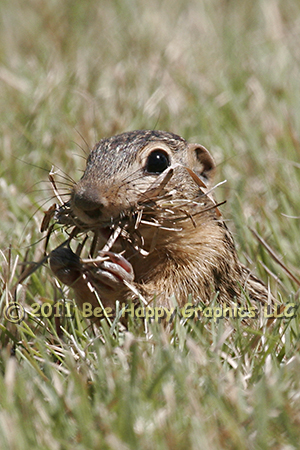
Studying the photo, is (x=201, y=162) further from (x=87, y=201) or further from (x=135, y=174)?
(x=87, y=201)

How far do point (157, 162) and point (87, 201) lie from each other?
0.65m

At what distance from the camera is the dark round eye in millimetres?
3371

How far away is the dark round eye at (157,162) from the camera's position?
3371 mm

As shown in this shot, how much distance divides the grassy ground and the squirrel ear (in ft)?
1.01

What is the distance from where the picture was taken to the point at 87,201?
288 cm

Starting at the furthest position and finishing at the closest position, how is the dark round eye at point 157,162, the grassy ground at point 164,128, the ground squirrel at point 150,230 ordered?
the dark round eye at point 157,162 → the ground squirrel at point 150,230 → the grassy ground at point 164,128

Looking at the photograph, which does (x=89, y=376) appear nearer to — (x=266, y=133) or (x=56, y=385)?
(x=56, y=385)

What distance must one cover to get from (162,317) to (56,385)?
0.84 metres

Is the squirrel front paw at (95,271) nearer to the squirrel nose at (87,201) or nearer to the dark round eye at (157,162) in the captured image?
the squirrel nose at (87,201)

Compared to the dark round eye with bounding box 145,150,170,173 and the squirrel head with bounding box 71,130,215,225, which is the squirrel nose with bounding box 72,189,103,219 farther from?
the dark round eye with bounding box 145,150,170,173

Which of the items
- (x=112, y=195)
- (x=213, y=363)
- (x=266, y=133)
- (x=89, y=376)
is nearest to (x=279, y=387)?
(x=213, y=363)

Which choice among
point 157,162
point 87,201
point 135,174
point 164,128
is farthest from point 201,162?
point 164,128

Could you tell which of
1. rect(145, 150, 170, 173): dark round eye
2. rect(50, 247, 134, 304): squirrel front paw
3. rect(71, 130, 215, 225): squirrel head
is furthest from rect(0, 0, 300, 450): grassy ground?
rect(145, 150, 170, 173): dark round eye

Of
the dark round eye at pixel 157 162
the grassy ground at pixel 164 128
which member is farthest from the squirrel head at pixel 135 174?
the grassy ground at pixel 164 128
